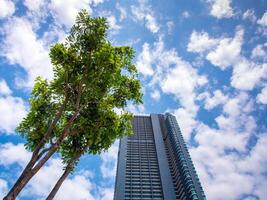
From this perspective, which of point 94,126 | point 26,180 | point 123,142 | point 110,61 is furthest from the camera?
point 123,142

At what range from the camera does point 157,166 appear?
466ft

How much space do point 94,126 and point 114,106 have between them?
85.2 inches

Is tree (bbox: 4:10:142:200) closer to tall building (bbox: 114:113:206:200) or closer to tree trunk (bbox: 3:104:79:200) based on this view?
tree trunk (bbox: 3:104:79:200)

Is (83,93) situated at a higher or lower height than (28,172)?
higher

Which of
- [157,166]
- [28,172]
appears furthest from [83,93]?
[157,166]

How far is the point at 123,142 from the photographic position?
526 feet

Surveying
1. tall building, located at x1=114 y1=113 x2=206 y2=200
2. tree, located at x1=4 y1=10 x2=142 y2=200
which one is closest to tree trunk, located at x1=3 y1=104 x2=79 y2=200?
tree, located at x1=4 y1=10 x2=142 y2=200

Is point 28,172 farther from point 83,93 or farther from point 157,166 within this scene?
point 157,166

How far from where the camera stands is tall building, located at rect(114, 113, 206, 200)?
400ft

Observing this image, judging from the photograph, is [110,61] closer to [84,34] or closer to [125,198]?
[84,34]

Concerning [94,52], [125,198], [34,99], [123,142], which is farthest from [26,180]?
[123,142]

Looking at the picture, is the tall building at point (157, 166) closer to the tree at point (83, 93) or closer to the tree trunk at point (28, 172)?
the tree at point (83, 93)

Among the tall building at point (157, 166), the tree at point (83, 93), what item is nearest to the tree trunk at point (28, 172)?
the tree at point (83, 93)

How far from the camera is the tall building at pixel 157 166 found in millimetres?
121812
